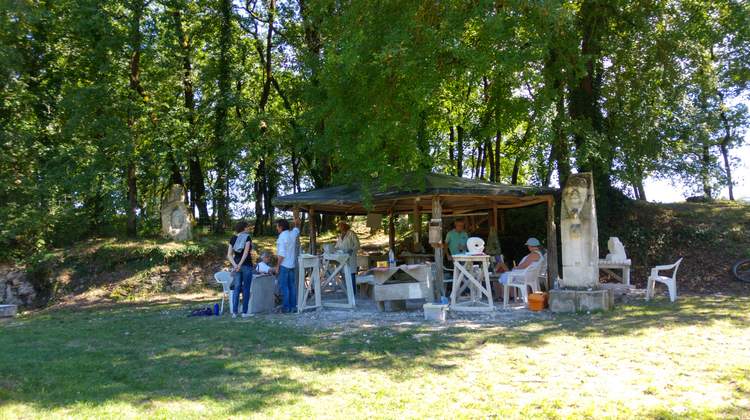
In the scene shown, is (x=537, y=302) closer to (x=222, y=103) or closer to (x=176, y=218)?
(x=176, y=218)

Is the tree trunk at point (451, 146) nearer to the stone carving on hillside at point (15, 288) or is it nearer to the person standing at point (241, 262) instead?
the person standing at point (241, 262)

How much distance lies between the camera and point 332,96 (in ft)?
33.2

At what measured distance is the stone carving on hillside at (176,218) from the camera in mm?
17391

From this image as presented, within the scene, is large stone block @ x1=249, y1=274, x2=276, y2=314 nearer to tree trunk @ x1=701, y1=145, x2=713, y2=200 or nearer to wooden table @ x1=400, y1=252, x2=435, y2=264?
wooden table @ x1=400, y1=252, x2=435, y2=264

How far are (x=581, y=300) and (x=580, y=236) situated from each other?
98cm

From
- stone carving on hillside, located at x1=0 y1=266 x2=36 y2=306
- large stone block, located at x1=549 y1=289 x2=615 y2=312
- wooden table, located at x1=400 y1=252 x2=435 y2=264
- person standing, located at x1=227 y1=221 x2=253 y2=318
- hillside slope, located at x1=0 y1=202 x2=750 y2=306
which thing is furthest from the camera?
stone carving on hillside, located at x1=0 y1=266 x2=36 y2=306

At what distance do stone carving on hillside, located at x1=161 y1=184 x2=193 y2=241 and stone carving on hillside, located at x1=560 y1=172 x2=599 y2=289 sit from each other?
12.2 m

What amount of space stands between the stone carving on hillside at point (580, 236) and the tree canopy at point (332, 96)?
6.23 feet

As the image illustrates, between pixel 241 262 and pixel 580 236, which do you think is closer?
pixel 580 236

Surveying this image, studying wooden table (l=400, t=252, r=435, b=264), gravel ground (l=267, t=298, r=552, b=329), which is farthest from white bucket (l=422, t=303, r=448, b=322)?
wooden table (l=400, t=252, r=435, b=264)

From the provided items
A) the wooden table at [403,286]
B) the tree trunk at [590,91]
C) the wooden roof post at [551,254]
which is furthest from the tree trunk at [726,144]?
the wooden table at [403,286]

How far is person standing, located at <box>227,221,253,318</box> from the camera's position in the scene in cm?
917

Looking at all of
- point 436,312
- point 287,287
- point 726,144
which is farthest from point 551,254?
point 726,144

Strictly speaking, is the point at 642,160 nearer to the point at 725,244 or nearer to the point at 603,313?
the point at 725,244
